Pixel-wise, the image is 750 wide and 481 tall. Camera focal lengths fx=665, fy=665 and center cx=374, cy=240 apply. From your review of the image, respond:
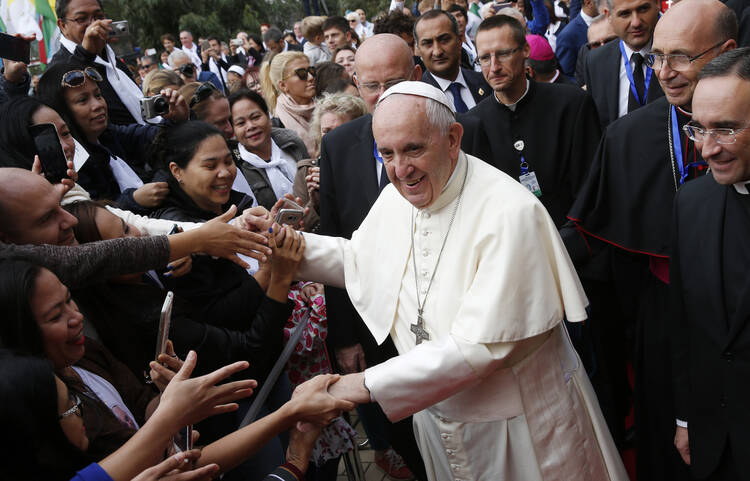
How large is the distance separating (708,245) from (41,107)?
3239 mm

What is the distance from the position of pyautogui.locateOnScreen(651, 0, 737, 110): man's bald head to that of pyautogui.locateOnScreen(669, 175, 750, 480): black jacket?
0.64 meters

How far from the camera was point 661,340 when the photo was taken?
334cm

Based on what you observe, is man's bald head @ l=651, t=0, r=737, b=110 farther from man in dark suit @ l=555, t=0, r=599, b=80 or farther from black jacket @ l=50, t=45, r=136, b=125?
man in dark suit @ l=555, t=0, r=599, b=80

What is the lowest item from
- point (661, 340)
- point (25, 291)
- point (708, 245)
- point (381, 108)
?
point (661, 340)

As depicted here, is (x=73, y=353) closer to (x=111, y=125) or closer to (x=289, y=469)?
(x=289, y=469)

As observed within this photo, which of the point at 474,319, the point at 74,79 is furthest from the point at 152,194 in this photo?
the point at 474,319

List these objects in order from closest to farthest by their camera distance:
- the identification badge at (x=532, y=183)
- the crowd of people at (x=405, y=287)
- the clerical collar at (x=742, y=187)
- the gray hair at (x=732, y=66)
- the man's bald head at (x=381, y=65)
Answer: the crowd of people at (x=405, y=287)
the gray hair at (x=732, y=66)
the clerical collar at (x=742, y=187)
the man's bald head at (x=381, y=65)
the identification badge at (x=532, y=183)

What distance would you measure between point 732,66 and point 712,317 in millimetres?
957

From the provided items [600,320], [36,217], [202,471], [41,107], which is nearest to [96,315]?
[36,217]

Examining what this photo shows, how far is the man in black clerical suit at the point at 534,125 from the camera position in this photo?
4.27 meters

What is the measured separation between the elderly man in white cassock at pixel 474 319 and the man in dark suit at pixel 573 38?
667 centimetres

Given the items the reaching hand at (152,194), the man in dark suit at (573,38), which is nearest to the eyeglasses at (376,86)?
the reaching hand at (152,194)

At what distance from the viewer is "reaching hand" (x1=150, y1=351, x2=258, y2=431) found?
6.82 ft

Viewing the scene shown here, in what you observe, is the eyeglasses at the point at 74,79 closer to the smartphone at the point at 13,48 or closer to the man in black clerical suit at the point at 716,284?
the smartphone at the point at 13,48
